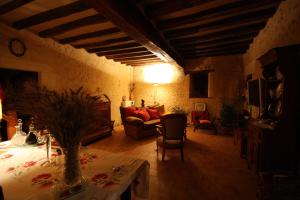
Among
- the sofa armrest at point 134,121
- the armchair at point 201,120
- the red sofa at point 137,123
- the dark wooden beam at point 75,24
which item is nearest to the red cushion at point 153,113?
the red sofa at point 137,123

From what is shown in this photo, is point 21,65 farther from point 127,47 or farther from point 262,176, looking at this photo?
point 262,176

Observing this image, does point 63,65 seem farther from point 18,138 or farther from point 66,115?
point 66,115

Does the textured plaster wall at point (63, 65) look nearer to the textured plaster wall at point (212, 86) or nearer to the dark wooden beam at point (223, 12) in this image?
the textured plaster wall at point (212, 86)

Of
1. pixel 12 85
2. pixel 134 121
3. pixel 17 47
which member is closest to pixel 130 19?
pixel 17 47

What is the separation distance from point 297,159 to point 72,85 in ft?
15.8

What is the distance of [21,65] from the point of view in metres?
3.31

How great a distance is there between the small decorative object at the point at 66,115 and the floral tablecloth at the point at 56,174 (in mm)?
120

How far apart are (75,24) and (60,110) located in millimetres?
2681

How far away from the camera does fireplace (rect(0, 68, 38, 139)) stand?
2966 millimetres

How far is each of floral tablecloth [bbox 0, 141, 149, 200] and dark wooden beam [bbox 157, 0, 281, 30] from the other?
98.8 inches

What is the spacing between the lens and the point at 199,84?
6.14 meters

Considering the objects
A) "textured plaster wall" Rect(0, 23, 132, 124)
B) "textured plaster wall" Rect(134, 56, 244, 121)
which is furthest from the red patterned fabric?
"textured plaster wall" Rect(0, 23, 132, 124)

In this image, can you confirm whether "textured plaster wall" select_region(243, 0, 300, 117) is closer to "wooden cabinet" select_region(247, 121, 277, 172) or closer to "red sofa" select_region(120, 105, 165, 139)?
"wooden cabinet" select_region(247, 121, 277, 172)

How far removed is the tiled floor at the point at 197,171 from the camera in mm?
2100
